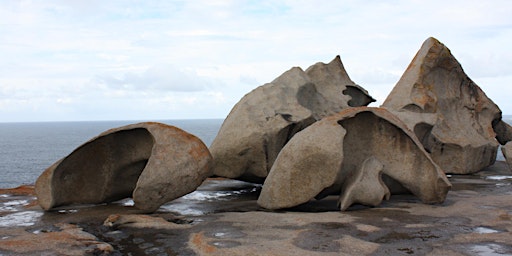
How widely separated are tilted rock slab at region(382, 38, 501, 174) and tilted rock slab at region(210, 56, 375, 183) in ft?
8.81

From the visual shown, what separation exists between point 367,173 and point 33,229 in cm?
739

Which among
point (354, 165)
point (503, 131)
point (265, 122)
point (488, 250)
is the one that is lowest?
point (488, 250)

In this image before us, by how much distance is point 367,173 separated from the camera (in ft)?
43.9

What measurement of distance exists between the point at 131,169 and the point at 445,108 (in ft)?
39.2

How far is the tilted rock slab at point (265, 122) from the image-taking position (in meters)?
15.1

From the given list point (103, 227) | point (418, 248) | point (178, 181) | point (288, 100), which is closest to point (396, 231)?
point (418, 248)

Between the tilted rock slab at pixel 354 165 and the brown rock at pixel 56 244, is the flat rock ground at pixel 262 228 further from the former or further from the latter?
the tilted rock slab at pixel 354 165

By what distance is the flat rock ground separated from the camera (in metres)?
9.24

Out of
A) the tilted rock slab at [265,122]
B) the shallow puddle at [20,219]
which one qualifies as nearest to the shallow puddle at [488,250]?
the tilted rock slab at [265,122]

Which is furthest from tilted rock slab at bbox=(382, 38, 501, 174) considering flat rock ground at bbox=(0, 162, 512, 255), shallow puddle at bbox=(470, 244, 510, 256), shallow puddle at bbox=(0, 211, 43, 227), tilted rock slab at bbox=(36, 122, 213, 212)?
shallow puddle at bbox=(0, 211, 43, 227)

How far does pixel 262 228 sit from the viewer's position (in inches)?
422

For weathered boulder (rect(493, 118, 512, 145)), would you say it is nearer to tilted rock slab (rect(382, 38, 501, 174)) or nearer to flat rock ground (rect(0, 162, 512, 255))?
tilted rock slab (rect(382, 38, 501, 174))

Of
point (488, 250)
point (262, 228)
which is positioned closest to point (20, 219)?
point (262, 228)

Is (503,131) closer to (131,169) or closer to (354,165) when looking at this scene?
(354,165)
